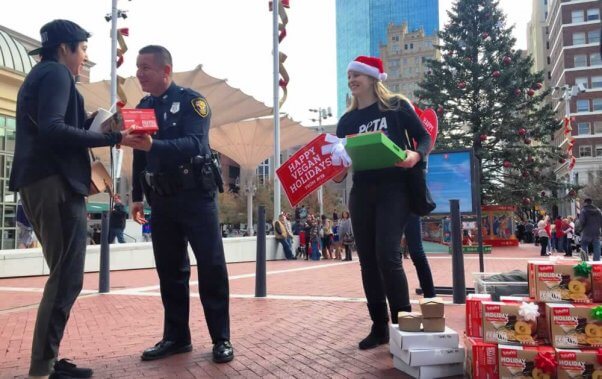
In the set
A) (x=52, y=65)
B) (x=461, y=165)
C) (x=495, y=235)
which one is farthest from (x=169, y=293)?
(x=495, y=235)

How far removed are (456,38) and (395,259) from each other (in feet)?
90.3

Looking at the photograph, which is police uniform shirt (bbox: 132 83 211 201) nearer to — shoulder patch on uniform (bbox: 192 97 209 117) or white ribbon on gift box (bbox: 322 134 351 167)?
shoulder patch on uniform (bbox: 192 97 209 117)

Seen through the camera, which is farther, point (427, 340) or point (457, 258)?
point (457, 258)

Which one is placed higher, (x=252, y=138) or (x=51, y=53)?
(x=252, y=138)

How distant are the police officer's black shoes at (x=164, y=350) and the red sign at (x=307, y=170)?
1.40 metres

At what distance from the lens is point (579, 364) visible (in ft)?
8.29

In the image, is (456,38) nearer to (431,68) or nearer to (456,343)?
(431,68)

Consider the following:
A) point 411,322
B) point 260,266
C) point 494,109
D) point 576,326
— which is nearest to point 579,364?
point 576,326

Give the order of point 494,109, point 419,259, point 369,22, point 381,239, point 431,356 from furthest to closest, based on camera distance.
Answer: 1. point 369,22
2. point 494,109
3. point 419,259
4. point 381,239
5. point 431,356

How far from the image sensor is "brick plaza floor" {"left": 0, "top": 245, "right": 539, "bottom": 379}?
3.21m

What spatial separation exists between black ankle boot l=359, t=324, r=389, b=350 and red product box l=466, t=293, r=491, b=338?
0.80m

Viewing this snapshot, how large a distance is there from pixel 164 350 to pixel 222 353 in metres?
0.48

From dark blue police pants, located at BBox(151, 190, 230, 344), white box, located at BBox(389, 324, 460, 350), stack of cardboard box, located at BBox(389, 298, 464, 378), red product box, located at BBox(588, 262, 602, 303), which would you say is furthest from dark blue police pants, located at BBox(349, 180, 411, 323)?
red product box, located at BBox(588, 262, 602, 303)

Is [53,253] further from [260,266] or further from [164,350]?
[260,266]
